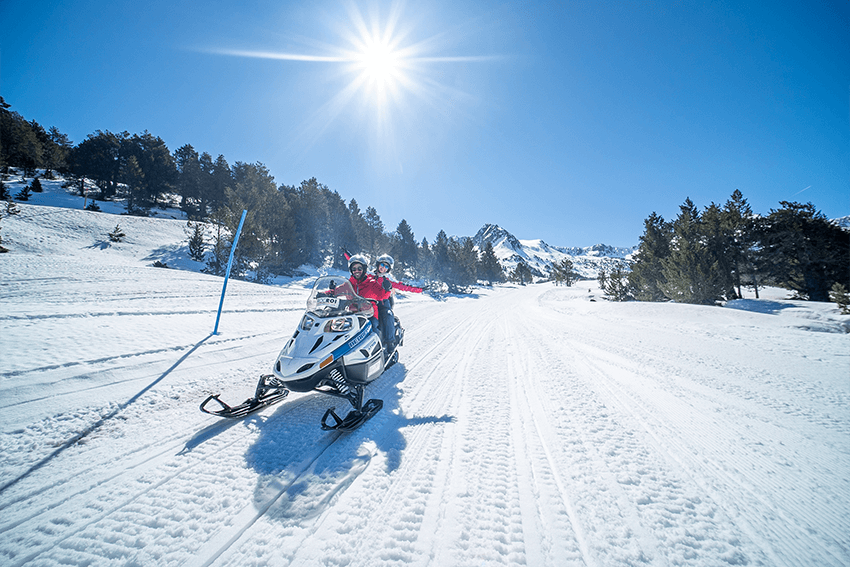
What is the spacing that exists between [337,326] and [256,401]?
1.29m

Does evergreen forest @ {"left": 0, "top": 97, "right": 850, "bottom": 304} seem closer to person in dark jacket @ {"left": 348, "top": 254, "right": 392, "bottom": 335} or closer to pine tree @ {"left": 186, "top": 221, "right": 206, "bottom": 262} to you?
pine tree @ {"left": 186, "top": 221, "right": 206, "bottom": 262}

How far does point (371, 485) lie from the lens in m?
2.24

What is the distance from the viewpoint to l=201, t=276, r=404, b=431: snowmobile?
125 inches

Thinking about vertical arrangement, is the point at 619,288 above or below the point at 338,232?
below

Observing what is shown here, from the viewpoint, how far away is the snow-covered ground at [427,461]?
5.56 feet

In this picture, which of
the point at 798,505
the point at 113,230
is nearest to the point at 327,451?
the point at 798,505

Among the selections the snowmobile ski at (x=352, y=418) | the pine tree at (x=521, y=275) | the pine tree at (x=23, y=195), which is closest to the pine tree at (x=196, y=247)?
the pine tree at (x=23, y=195)

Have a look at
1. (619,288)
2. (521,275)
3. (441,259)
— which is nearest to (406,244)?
(441,259)

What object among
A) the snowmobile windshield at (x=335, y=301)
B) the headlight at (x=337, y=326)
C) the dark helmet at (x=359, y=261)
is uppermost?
A: the dark helmet at (x=359, y=261)

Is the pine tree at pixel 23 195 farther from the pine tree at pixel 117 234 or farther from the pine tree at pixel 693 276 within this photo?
the pine tree at pixel 693 276

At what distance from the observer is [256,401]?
133 inches

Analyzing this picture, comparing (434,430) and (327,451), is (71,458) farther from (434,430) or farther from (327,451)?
(434,430)

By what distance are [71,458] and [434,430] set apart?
3243 mm

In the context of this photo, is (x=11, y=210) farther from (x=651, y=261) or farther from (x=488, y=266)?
(x=488, y=266)
